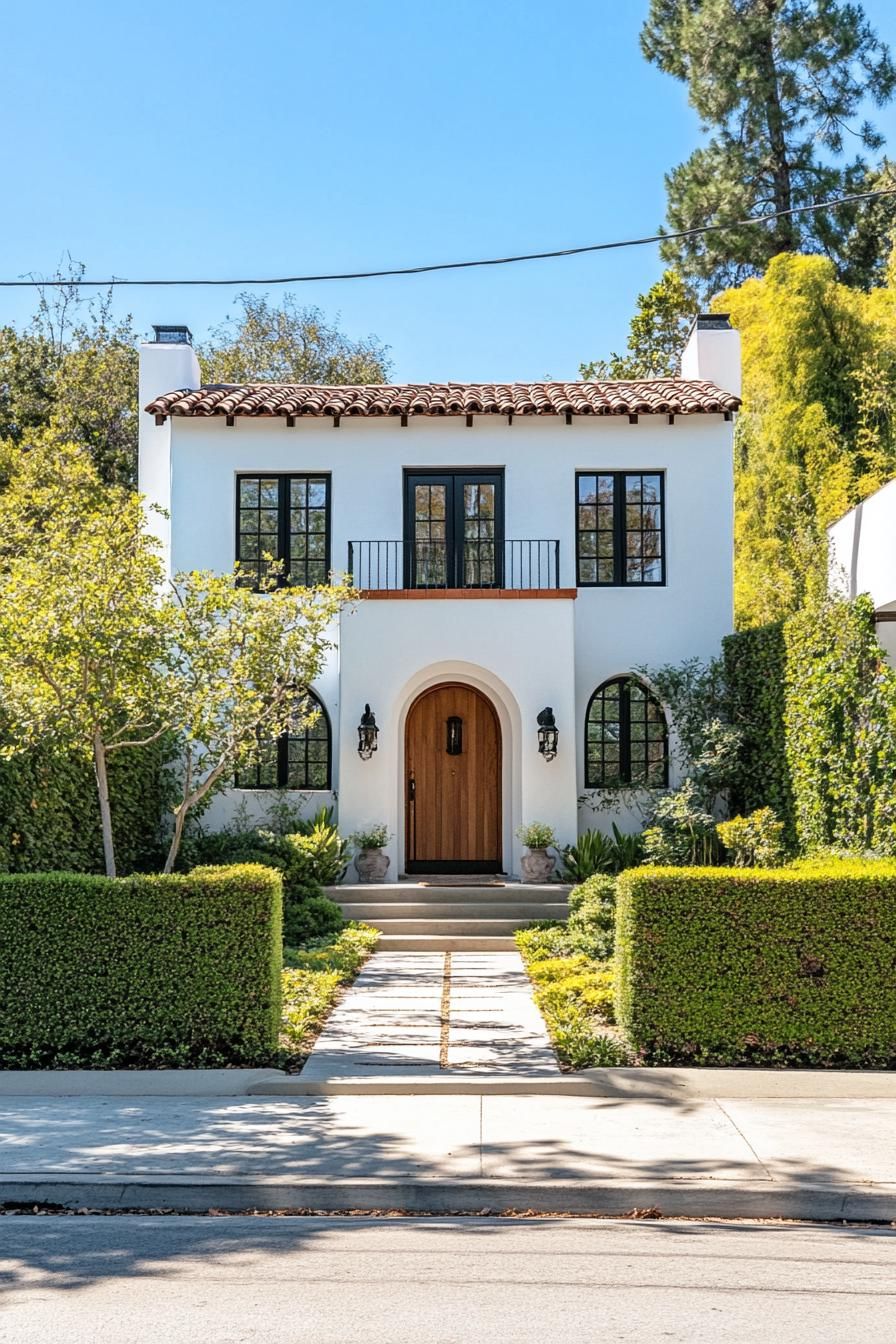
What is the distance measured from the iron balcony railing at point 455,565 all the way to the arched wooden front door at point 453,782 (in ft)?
5.05

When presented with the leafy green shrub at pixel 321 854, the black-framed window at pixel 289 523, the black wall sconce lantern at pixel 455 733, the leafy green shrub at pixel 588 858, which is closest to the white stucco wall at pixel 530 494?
the black-framed window at pixel 289 523

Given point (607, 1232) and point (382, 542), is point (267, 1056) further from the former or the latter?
point (382, 542)

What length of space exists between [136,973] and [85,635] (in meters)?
2.60

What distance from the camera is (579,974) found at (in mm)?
11195

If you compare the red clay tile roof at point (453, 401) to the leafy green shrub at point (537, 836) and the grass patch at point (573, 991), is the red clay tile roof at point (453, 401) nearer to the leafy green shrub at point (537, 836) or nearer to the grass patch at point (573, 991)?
the leafy green shrub at point (537, 836)

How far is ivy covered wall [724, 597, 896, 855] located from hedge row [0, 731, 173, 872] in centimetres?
721

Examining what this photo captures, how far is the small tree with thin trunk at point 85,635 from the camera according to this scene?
9.41 metres

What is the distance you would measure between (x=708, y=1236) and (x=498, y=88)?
1283cm

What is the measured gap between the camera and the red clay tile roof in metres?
16.8

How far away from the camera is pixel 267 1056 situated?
8.46 metres

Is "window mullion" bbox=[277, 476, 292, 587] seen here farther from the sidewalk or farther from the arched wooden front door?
the sidewalk

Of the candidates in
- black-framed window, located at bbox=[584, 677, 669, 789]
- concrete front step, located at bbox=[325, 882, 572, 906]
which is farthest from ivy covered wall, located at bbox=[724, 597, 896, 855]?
concrete front step, located at bbox=[325, 882, 572, 906]

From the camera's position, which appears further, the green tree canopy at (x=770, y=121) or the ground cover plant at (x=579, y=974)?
the green tree canopy at (x=770, y=121)

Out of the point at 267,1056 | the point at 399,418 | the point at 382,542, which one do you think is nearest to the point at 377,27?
the point at 399,418
